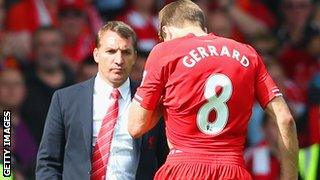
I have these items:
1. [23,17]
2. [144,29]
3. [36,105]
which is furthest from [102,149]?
[144,29]

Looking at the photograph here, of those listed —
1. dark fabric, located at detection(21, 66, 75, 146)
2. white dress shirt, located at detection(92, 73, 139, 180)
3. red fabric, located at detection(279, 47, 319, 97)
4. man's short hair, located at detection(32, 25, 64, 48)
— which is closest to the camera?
white dress shirt, located at detection(92, 73, 139, 180)

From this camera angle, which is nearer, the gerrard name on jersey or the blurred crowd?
the gerrard name on jersey

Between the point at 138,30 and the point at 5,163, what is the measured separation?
3.83 metres

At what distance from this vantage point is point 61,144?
6.77 meters

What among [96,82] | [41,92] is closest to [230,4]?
[41,92]

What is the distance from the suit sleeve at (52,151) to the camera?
22.2ft

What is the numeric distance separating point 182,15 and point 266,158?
4470 mm

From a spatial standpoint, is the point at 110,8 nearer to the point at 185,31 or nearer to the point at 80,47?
the point at 80,47

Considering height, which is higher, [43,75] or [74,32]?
[74,32]

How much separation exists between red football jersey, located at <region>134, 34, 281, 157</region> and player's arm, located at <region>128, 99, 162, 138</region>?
42 millimetres

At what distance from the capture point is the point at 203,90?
20.0 feet

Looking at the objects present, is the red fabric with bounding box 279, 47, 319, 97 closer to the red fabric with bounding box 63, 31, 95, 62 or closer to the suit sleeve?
the red fabric with bounding box 63, 31, 95, 62

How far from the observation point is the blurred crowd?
34.2 feet

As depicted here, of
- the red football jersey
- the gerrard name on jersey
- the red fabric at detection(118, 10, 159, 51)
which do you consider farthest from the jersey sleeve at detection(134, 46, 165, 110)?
the red fabric at detection(118, 10, 159, 51)
